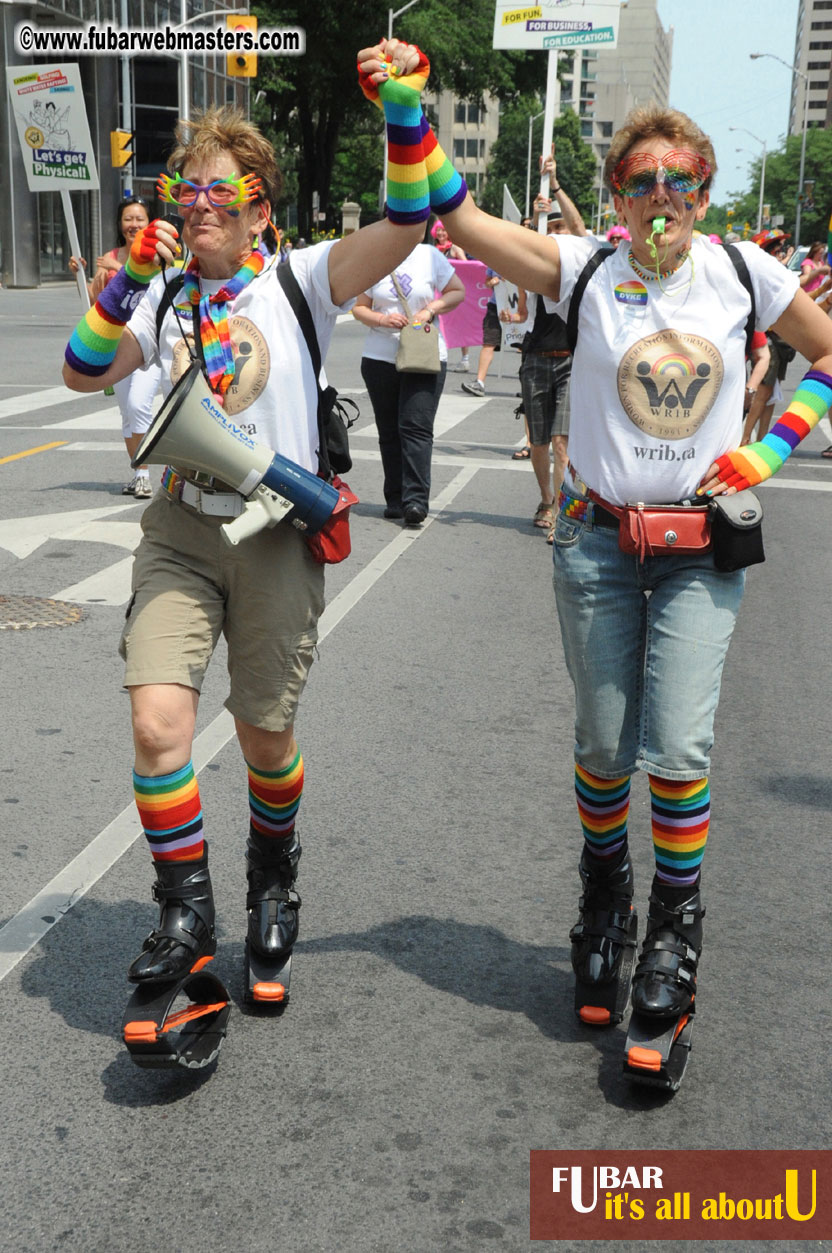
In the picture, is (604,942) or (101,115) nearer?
(604,942)

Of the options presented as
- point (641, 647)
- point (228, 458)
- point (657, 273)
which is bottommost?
point (641, 647)

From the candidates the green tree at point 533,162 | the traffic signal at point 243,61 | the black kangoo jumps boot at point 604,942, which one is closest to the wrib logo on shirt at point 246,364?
the black kangoo jumps boot at point 604,942

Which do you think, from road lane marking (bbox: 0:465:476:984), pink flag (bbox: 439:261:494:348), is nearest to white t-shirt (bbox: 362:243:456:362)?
pink flag (bbox: 439:261:494:348)

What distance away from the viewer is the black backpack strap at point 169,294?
3398 mm

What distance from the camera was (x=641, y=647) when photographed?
338 centimetres

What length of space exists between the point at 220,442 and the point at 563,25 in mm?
18068

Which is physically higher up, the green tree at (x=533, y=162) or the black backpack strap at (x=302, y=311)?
the black backpack strap at (x=302, y=311)

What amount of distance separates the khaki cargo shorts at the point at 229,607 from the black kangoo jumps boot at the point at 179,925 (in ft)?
1.34

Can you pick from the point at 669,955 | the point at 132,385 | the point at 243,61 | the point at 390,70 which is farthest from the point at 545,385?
the point at 243,61

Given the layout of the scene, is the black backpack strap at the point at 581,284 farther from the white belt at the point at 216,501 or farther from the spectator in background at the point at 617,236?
the white belt at the point at 216,501

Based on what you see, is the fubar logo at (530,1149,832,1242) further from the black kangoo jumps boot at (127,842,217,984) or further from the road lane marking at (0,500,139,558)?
the road lane marking at (0,500,139,558)

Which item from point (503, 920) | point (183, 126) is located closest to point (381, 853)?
point (503, 920)

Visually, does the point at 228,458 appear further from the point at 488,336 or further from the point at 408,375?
the point at 488,336

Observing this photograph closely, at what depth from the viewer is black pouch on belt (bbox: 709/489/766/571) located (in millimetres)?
3193
